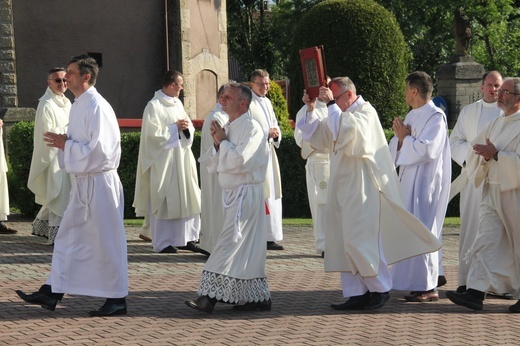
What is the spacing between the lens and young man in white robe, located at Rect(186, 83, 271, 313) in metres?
9.06

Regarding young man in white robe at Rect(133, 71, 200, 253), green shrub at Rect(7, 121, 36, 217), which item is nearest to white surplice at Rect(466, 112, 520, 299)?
young man in white robe at Rect(133, 71, 200, 253)

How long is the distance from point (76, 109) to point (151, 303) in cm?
185

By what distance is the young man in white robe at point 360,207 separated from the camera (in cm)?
938

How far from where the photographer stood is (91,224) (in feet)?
29.6

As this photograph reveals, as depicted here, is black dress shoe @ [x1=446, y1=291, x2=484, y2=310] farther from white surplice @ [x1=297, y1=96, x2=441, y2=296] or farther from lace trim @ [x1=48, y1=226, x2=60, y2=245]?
lace trim @ [x1=48, y1=226, x2=60, y2=245]

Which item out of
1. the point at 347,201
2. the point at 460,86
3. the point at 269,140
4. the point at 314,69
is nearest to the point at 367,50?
the point at 460,86

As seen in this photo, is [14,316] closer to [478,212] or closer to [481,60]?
[478,212]

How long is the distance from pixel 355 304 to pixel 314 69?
2.13m

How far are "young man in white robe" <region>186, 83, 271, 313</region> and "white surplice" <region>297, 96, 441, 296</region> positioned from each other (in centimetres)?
64

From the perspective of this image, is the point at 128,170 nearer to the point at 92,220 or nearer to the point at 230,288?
the point at 92,220

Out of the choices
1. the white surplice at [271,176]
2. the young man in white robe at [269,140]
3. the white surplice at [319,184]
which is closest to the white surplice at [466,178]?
the white surplice at [319,184]

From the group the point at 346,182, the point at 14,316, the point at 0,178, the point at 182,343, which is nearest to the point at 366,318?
the point at 346,182

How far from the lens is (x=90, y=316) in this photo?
8.99 metres

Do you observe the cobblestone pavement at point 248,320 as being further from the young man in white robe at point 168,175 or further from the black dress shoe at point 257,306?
the young man in white robe at point 168,175
